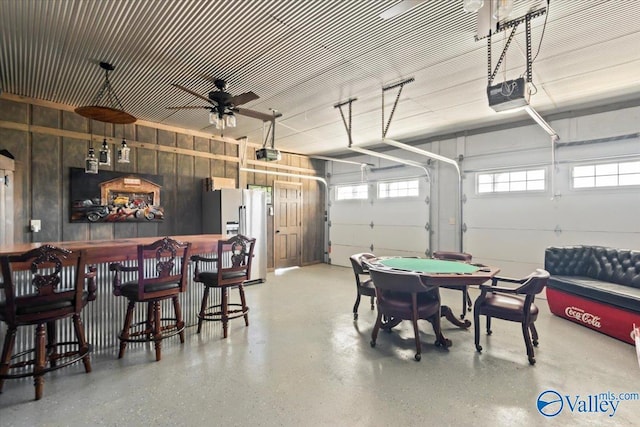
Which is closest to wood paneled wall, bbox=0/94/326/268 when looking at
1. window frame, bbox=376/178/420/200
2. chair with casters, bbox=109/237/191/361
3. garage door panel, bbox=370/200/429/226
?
chair with casters, bbox=109/237/191/361

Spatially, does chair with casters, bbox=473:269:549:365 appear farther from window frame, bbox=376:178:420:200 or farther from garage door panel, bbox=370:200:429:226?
window frame, bbox=376:178:420:200

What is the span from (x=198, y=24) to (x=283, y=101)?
6.30ft

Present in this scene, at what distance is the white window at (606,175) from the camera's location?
169 inches

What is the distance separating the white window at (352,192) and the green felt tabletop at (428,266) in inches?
149

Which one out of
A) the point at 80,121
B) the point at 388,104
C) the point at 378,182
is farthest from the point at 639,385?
the point at 80,121

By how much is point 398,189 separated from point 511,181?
2.33 meters

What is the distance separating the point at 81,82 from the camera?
3697mm

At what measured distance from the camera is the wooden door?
7492 mm

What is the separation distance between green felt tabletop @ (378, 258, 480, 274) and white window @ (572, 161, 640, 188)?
266 cm

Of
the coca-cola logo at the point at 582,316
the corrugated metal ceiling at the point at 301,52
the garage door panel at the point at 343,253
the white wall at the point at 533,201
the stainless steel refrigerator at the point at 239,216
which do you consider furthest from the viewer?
the garage door panel at the point at 343,253

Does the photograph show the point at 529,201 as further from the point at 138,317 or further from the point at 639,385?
the point at 138,317

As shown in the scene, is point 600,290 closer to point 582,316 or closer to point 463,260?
point 582,316

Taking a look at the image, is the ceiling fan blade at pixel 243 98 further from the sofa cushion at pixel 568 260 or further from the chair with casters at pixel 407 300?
the sofa cushion at pixel 568 260

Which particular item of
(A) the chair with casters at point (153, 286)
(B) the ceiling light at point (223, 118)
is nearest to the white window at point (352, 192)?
(B) the ceiling light at point (223, 118)
